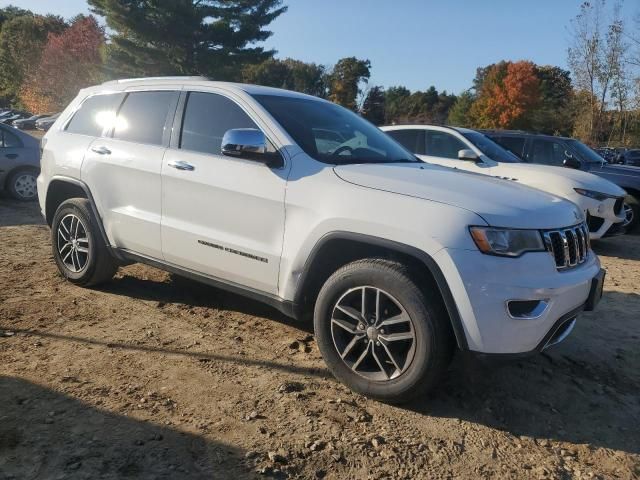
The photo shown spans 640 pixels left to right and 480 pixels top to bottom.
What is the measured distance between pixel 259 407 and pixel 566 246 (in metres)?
1.95

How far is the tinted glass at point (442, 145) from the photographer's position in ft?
26.8

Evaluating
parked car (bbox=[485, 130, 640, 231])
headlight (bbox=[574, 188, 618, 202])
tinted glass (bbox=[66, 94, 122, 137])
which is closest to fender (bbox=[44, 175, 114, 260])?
tinted glass (bbox=[66, 94, 122, 137])

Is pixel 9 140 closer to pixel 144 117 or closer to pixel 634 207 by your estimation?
pixel 144 117

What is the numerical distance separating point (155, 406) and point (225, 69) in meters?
33.5

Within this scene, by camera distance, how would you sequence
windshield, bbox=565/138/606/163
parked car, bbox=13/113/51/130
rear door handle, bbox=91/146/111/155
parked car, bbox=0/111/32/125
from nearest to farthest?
rear door handle, bbox=91/146/111/155 < windshield, bbox=565/138/606/163 < parked car, bbox=13/113/51/130 < parked car, bbox=0/111/32/125

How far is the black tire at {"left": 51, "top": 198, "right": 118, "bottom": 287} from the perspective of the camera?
184 inches

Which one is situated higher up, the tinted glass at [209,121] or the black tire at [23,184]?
the tinted glass at [209,121]

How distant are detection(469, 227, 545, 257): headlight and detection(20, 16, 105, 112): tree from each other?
42981mm

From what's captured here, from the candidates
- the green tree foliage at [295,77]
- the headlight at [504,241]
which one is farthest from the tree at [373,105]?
the headlight at [504,241]

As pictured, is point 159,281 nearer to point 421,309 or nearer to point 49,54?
point 421,309

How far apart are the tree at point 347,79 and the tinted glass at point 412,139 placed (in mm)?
42193

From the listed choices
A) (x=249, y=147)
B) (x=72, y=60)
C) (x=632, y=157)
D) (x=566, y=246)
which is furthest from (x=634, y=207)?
(x=72, y=60)

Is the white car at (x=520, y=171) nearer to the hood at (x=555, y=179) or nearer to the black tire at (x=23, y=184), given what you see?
the hood at (x=555, y=179)

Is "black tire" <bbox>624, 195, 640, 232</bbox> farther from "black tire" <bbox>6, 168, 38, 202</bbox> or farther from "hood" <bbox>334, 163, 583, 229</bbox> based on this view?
"black tire" <bbox>6, 168, 38, 202</bbox>
